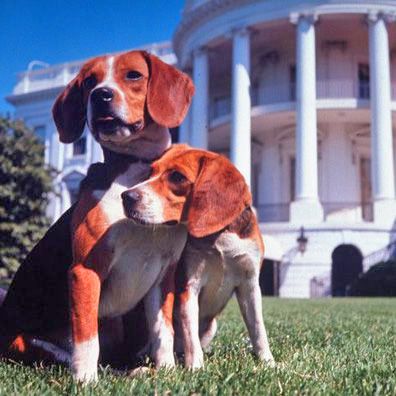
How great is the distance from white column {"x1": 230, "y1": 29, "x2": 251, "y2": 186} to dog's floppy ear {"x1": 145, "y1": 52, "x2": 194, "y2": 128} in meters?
20.9

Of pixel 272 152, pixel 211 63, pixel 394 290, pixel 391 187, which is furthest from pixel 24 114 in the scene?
pixel 394 290

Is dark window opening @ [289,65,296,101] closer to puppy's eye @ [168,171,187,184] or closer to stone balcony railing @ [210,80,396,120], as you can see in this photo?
stone balcony railing @ [210,80,396,120]

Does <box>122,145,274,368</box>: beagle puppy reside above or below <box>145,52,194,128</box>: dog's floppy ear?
below

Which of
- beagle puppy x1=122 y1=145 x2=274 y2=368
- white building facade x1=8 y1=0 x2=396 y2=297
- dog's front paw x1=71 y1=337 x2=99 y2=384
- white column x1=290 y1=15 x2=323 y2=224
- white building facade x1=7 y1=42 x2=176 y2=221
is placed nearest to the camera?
dog's front paw x1=71 y1=337 x2=99 y2=384

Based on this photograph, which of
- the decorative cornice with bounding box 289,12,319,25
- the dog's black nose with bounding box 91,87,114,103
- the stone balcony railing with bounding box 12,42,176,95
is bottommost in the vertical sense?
the dog's black nose with bounding box 91,87,114,103

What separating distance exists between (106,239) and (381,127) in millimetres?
21527

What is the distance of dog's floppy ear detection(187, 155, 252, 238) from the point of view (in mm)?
2602

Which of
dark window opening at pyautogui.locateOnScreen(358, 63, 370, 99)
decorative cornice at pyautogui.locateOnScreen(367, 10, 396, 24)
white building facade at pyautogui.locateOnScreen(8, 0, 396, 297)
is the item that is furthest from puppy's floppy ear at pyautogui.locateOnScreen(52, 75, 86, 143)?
dark window opening at pyautogui.locateOnScreen(358, 63, 370, 99)

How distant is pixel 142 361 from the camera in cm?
284

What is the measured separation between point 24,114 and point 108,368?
38192mm

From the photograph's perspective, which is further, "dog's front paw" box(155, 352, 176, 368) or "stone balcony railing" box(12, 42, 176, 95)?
"stone balcony railing" box(12, 42, 176, 95)

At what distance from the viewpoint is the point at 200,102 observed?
2577 centimetres

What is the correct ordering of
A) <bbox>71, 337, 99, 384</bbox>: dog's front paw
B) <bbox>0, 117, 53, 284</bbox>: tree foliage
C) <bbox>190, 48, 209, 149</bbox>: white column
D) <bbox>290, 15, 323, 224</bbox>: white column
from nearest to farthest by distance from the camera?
1. <bbox>71, 337, 99, 384</bbox>: dog's front paw
2. <bbox>0, 117, 53, 284</bbox>: tree foliage
3. <bbox>290, 15, 323, 224</bbox>: white column
4. <bbox>190, 48, 209, 149</bbox>: white column

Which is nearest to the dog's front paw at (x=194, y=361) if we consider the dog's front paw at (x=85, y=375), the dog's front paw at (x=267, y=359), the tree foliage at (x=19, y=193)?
the dog's front paw at (x=267, y=359)
